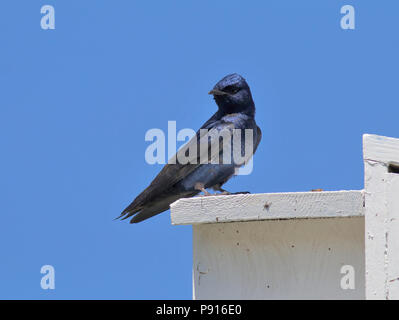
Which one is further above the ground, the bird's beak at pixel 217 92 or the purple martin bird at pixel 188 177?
the bird's beak at pixel 217 92

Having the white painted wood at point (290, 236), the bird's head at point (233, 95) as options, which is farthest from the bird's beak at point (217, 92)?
the white painted wood at point (290, 236)

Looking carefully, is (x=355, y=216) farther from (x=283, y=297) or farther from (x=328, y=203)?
(x=283, y=297)

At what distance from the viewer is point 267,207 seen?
4094 mm

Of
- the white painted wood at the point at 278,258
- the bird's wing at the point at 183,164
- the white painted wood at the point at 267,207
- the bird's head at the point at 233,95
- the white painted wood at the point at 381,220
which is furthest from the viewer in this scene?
the bird's head at the point at 233,95

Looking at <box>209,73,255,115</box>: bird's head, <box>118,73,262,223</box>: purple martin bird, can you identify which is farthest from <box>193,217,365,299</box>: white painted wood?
<box>209,73,255,115</box>: bird's head

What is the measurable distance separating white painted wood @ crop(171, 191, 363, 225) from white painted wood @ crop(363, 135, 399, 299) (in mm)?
145

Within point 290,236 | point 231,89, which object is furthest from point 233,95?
point 290,236

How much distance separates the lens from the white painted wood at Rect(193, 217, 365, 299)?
162 inches

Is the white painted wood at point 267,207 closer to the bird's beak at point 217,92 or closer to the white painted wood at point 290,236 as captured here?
the white painted wood at point 290,236

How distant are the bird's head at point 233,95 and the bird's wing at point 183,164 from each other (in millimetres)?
442

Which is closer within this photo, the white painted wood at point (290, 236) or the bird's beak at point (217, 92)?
the white painted wood at point (290, 236)

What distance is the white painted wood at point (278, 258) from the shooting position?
412cm
